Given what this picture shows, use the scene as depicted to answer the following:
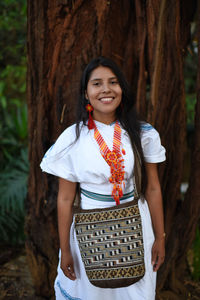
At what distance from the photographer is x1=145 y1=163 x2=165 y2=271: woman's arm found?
66.9 inches

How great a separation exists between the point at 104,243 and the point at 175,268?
1.19 metres

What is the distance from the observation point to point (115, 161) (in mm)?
1497

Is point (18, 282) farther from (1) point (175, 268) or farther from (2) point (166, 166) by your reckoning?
(2) point (166, 166)

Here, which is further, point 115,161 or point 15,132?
point 15,132

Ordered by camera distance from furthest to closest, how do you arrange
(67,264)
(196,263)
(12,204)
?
(12,204), (196,263), (67,264)

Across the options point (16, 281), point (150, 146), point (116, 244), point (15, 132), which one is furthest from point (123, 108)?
point (15, 132)

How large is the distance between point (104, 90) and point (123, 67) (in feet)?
2.42

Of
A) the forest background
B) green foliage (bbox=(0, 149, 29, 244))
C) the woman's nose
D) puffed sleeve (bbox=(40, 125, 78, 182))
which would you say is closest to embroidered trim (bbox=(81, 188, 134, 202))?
puffed sleeve (bbox=(40, 125, 78, 182))

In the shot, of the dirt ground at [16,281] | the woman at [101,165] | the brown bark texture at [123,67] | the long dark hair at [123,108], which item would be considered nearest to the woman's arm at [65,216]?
the woman at [101,165]

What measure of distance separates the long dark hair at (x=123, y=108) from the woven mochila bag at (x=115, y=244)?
319 millimetres

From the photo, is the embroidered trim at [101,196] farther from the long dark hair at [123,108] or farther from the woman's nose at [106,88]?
the woman's nose at [106,88]

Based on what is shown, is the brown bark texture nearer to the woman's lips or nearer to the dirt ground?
the dirt ground

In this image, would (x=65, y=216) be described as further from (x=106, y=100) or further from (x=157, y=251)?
(x=106, y=100)

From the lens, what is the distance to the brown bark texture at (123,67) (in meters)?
1.95
